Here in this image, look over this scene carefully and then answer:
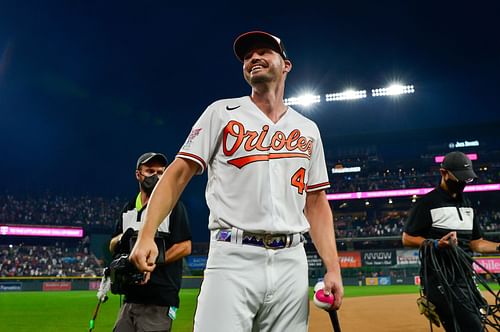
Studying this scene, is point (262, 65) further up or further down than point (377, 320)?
further up

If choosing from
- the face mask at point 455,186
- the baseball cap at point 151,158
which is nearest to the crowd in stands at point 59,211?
the baseball cap at point 151,158

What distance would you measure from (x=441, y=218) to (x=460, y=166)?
0.54 meters

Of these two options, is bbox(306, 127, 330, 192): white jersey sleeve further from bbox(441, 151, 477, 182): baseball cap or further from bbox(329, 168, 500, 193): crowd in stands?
bbox(329, 168, 500, 193): crowd in stands

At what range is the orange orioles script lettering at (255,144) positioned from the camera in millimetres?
2133

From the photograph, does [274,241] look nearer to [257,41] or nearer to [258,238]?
[258,238]

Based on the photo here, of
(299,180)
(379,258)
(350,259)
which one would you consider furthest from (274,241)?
(350,259)

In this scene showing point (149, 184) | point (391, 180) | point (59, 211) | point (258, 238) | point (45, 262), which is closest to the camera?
point (258, 238)

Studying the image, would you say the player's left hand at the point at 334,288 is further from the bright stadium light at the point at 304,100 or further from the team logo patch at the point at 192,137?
the bright stadium light at the point at 304,100

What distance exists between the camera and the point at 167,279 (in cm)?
371

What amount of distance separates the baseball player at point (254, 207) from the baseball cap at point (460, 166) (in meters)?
2.36

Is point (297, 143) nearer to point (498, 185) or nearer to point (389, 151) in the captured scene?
point (498, 185)

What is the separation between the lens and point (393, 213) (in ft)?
145

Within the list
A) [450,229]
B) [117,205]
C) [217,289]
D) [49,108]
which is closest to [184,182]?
[217,289]

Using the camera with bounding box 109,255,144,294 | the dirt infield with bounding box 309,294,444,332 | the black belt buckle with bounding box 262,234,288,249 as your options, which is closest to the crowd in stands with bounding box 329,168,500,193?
the dirt infield with bounding box 309,294,444,332
